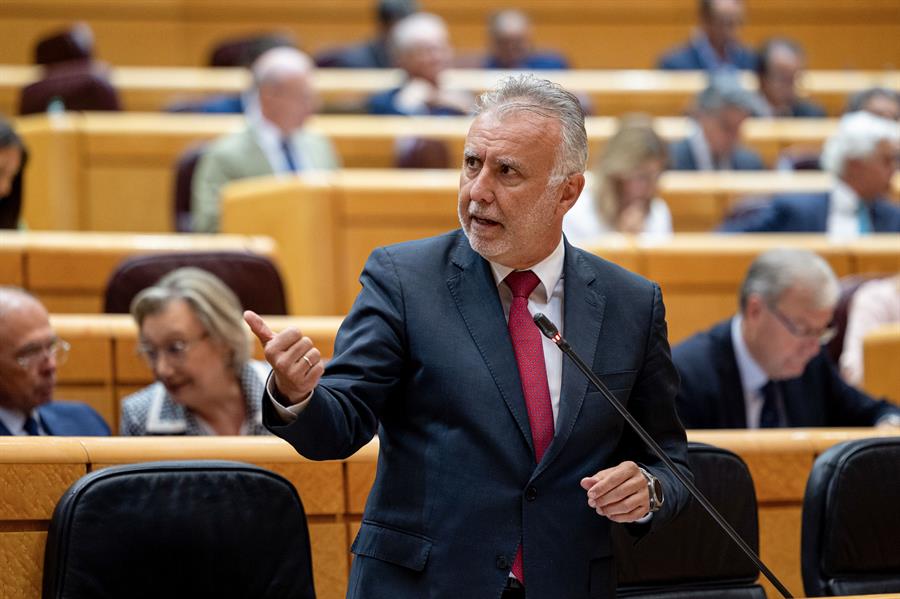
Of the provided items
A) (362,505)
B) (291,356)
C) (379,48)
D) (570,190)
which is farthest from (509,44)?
(291,356)

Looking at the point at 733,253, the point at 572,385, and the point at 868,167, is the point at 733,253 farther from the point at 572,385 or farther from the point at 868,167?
the point at 572,385

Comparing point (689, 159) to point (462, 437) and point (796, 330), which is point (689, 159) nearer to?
point (796, 330)

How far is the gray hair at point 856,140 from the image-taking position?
3.05 metres

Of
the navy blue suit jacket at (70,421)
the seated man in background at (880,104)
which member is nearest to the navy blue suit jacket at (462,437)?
the navy blue suit jacket at (70,421)

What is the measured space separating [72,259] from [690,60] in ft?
8.33

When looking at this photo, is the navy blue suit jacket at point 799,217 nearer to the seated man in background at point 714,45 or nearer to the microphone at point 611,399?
the seated man in background at point 714,45

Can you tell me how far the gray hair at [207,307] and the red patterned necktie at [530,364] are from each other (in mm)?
836

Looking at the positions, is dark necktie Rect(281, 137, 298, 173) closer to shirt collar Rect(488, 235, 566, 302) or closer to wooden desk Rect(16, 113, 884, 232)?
wooden desk Rect(16, 113, 884, 232)

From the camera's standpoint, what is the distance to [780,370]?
200 cm

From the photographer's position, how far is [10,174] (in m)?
2.56

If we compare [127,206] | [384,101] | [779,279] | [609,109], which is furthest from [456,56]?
[779,279]

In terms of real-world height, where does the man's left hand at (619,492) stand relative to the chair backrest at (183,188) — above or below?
above

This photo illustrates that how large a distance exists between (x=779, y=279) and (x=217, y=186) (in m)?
1.37

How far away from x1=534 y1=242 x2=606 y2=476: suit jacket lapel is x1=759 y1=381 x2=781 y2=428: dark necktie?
914 millimetres
